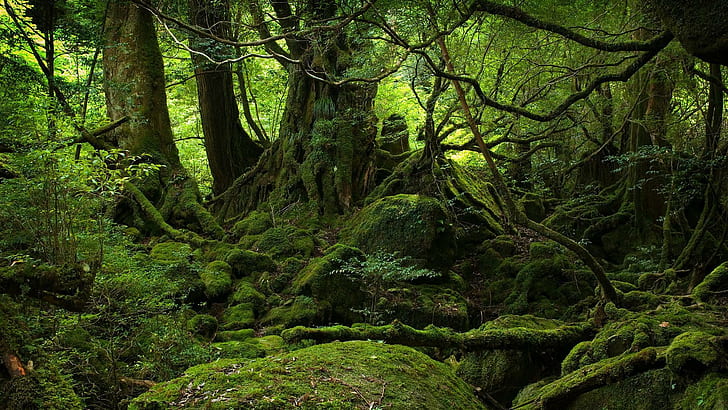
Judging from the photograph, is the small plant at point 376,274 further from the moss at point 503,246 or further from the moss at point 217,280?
the moss at point 503,246

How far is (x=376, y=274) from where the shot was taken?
6.44m

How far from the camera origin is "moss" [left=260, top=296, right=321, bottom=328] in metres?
6.55

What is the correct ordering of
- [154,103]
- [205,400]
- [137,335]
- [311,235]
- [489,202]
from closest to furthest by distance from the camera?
[205,400] → [137,335] → [311,235] → [489,202] → [154,103]

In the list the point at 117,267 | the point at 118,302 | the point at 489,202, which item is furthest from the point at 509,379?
the point at 489,202

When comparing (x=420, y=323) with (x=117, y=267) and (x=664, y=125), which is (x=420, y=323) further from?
(x=664, y=125)

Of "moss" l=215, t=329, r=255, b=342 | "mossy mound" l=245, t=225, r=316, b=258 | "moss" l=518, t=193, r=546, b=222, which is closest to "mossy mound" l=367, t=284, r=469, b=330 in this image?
"moss" l=215, t=329, r=255, b=342

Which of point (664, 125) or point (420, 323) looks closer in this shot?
point (420, 323)

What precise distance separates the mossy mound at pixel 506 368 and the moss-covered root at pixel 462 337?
5.1 inches

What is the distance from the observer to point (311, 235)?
9445 mm

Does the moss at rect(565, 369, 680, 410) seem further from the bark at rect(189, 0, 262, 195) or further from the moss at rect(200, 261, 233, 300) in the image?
the bark at rect(189, 0, 262, 195)

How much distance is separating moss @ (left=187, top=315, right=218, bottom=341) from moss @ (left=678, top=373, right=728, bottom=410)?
15.0ft

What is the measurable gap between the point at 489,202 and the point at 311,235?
3849mm

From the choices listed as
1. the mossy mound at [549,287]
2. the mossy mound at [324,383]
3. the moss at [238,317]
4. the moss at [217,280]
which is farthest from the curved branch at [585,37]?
the moss at [217,280]

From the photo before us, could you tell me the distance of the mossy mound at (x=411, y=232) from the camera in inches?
322
